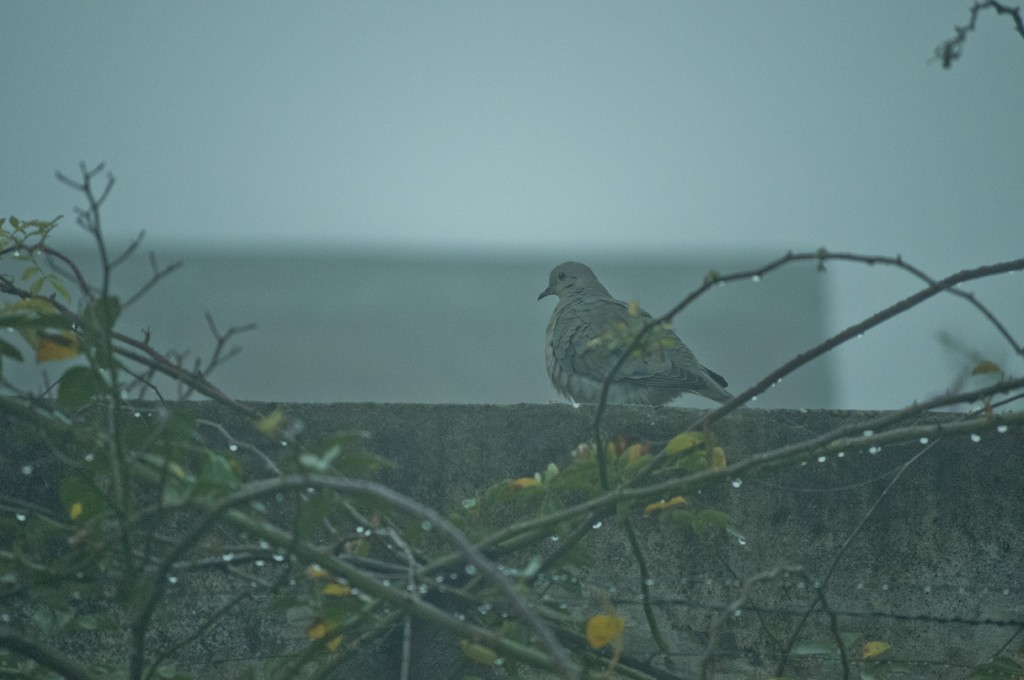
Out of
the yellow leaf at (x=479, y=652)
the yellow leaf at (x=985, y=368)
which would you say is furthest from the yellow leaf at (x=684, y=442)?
the yellow leaf at (x=479, y=652)

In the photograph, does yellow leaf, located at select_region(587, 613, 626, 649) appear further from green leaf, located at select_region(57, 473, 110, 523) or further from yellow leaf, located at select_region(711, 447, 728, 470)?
green leaf, located at select_region(57, 473, 110, 523)

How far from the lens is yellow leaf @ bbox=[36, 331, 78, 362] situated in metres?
1.43

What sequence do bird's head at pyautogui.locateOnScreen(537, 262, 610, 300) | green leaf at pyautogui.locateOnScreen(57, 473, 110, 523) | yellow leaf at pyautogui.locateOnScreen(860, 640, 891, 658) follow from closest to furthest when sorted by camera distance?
green leaf at pyautogui.locateOnScreen(57, 473, 110, 523)
yellow leaf at pyautogui.locateOnScreen(860, 640, 891, 658)
bird's head at pyautogui.locateOnScreen(537, 262, 610, 300)

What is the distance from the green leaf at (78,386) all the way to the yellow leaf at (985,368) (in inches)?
41.1

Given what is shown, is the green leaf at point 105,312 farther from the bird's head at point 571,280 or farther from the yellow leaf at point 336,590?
the bird's head at point 571,280

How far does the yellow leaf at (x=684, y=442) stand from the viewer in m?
1.56

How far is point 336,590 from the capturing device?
1.35 metres

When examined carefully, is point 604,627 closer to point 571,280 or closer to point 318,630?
point 318,630

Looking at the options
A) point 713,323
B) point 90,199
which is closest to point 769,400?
point 713,323

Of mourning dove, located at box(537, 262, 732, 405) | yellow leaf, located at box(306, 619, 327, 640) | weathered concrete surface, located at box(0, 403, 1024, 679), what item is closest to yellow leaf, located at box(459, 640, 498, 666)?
Result: yellow leaf, located at box(306, 619, 327, 640)

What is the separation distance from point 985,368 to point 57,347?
113cm

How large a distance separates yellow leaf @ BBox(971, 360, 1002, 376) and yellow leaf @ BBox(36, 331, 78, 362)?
43.2 inches

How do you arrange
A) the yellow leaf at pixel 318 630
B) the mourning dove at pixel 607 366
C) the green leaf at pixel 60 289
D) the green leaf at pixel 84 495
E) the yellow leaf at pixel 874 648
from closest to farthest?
1. the green leaf at pixel 84 495
2. the yellow leaf at pixel 318 630
3. the yellow leaf at pixel 874 648
4. the green leaf at pixel 60 289
5. the mourning dove at pixel 607 366

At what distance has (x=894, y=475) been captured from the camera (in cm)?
202
